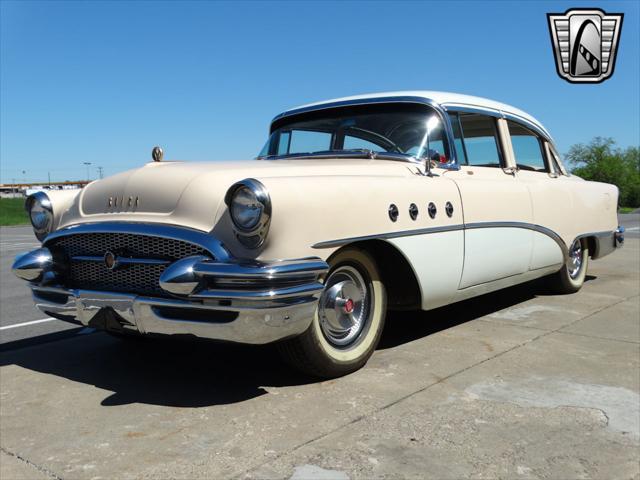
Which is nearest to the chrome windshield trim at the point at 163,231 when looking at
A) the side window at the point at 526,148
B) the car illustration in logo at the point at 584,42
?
the side window at the point at 526,148

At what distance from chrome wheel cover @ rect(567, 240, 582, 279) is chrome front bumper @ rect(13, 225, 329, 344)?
3.62m

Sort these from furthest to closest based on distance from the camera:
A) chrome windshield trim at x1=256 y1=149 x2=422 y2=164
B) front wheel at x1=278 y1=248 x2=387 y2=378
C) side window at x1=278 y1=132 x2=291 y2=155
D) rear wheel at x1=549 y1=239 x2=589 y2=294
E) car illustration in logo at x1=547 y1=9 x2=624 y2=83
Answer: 1. car illustration in logo at x1=547 y1=9 x2=624 y2=83
2. rear wheel at x1=549 y1=239 x2=589 y2=294
3. side window at x1=278 y1=132 x2=291 y2=155
4. chrome windshield trim at x1=256 y1=149 x2=422 y2=164
5. front wheel at x1=278 y1=248 x2=387 y2=378

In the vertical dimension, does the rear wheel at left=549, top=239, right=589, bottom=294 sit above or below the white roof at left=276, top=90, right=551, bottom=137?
below

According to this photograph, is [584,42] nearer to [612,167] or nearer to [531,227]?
[531,227]

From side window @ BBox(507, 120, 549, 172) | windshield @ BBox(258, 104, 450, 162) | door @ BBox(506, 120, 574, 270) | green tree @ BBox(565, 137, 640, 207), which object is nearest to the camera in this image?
windshield @ BBox(258, 104, 450, 162)

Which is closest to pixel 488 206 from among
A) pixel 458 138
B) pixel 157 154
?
pixel 458 138

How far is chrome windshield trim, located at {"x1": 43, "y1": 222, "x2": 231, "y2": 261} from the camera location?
287 cm

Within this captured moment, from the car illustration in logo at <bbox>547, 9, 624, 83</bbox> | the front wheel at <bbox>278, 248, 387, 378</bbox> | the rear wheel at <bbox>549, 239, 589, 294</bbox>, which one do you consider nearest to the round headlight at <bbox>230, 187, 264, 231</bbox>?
the front wheel at <bbox>278, 248, 387, 378</bbox>

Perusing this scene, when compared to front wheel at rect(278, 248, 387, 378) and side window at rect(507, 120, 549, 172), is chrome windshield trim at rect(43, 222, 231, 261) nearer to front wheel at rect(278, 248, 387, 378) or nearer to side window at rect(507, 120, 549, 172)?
front wheel at rect(278, 248, 387, 378)

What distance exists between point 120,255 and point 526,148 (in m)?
3.61

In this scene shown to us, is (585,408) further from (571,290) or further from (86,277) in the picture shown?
(571,290)

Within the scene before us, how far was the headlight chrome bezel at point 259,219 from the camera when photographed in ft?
9.20

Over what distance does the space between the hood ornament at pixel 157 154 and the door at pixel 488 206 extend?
73.9 inches

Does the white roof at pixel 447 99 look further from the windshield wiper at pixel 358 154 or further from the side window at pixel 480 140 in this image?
the windshield wiper at pixel 358 154
